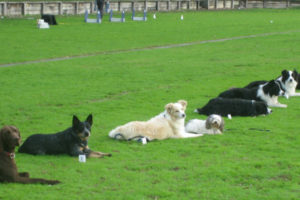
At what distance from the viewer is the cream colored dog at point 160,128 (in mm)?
14328

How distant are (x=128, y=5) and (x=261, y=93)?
61550 mm

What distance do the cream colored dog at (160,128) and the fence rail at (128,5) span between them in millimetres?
49687

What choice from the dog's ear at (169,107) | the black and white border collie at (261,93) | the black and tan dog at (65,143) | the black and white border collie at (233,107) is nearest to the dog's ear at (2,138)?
the black and tan dog at (65,143)

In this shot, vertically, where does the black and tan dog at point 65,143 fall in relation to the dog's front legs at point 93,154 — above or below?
above

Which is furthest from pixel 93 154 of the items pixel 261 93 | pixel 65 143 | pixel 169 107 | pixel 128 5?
pixel 128 5

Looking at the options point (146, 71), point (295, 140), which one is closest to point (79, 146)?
point (295, 140)

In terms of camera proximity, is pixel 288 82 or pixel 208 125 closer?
pixel 208 125

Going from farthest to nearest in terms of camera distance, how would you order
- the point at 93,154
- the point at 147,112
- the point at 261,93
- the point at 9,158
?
the point at 261,93 < the point at 147,112 < the point at 93,154 < the point at 9,158

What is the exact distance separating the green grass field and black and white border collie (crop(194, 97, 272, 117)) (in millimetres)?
341

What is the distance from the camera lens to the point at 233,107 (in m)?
17.6

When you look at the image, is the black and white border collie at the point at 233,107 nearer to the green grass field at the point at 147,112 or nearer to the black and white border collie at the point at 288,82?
the green grass field at the point at 147,112

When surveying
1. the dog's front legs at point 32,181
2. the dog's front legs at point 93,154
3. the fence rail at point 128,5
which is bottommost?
the dog's front legs at point 93,154

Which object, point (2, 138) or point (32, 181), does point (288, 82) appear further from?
point (2, 138)

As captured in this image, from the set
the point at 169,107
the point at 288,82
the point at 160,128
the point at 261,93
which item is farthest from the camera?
the point at 288,82
